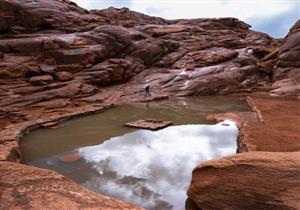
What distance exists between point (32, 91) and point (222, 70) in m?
13.8

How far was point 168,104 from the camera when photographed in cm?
1994

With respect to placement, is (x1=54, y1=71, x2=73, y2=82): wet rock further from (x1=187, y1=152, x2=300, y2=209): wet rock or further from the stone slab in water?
(x1=187, y1=152, x2=300, y2=209): wet rock

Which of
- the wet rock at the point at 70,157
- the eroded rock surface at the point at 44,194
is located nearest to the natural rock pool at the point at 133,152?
the wet rock at the point at 70,157

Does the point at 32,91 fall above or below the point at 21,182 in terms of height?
below

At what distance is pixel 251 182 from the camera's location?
527 centimetres

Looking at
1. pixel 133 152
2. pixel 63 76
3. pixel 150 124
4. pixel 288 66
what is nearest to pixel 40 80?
pixel 63 76

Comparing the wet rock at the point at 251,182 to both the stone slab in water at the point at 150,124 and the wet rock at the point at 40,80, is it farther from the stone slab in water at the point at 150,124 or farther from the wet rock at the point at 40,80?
the wet rock at the point at 40,80

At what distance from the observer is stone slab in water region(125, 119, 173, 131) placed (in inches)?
532

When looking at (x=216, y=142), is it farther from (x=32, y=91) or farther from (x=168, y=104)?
(x=32, y=91)

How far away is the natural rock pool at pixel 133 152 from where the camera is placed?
7.66m

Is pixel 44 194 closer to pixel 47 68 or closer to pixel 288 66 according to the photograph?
pixel 47 68

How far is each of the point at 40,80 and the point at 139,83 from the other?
25.3 ft

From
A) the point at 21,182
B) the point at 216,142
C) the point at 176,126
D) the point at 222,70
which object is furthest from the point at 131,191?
the point at 222,70

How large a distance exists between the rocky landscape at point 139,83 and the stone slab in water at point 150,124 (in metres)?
3.23
